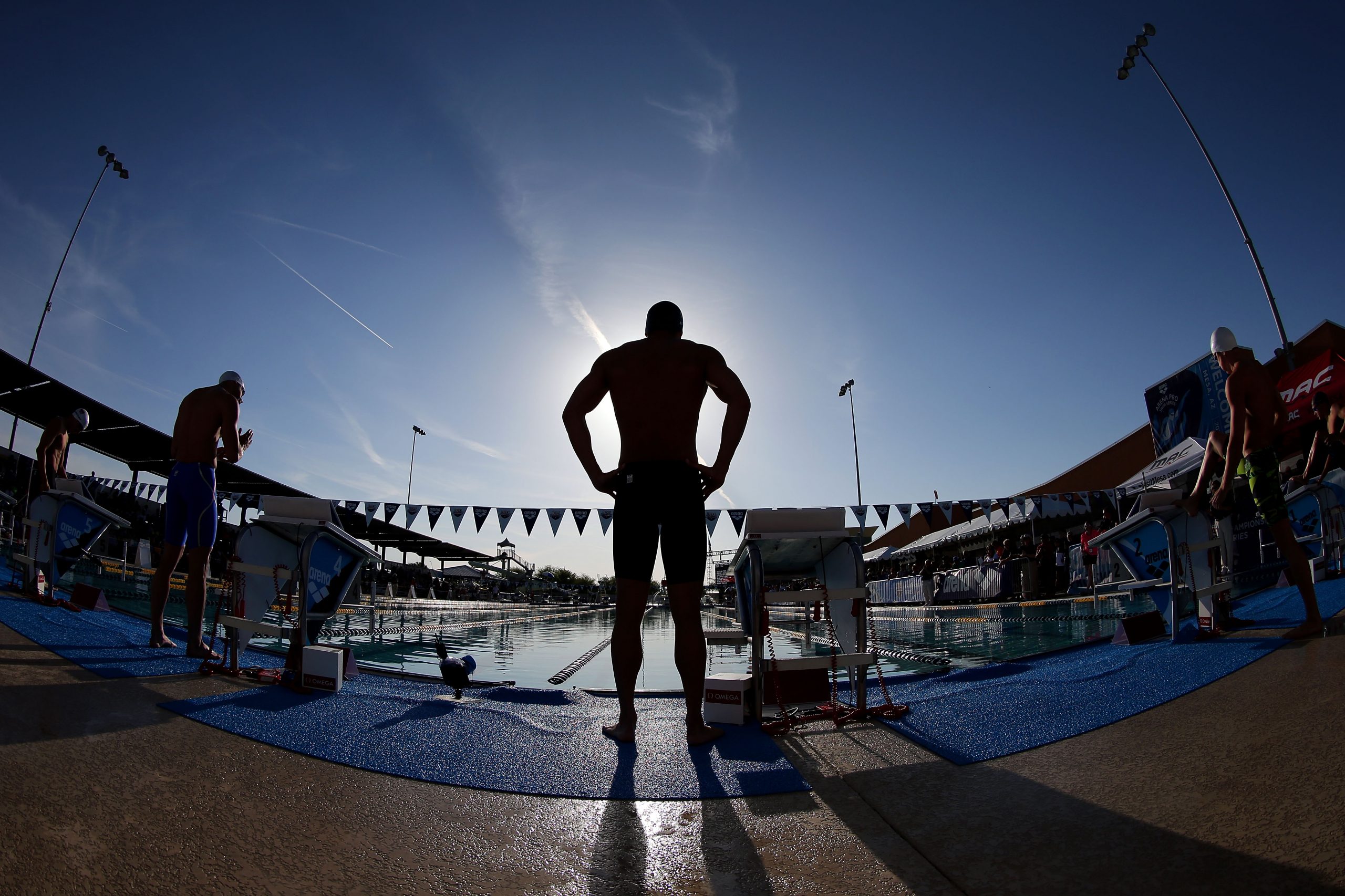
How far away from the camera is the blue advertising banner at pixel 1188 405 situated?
17812mm

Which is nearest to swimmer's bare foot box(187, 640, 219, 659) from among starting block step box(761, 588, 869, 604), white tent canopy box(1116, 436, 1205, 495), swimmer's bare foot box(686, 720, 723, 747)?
swimmer's bare foot box(686, 720, 723, 747)

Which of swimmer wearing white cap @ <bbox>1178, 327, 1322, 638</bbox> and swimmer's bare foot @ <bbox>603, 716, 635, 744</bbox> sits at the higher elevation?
swimmer wearing white cap @ <bbox>1178, 327, 1322, 638</bbox>

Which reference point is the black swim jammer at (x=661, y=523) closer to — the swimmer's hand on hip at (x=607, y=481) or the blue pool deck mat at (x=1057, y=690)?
the swimmer's hand on hip at (x=607, y=481)

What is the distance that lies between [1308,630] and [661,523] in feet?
11.0

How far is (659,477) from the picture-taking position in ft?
7.94

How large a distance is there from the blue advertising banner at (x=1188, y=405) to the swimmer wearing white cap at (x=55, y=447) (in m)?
23.8

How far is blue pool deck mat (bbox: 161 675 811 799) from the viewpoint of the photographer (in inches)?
66.4

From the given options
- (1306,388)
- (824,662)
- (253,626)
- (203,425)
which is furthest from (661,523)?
(1306,388)

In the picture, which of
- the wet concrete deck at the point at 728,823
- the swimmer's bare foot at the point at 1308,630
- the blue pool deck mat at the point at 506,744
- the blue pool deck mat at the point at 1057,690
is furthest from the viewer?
the swimmer's bare foot at the point at 1308,630

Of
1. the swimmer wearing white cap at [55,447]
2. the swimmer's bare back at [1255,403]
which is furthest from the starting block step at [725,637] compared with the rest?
the swimmer wearing white cap at [55,447]

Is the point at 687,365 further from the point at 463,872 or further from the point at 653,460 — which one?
the point at 463,872

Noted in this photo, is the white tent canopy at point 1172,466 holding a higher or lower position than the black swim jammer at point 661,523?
higher

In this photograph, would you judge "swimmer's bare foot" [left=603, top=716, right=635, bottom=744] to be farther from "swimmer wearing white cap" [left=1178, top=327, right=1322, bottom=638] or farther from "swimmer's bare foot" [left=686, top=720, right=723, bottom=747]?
"swimmer wearing white cap" [left=1178, top=327, right=1322, bottom=638]

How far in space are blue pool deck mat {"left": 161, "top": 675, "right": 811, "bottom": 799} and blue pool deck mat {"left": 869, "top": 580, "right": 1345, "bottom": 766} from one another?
2.19ft
